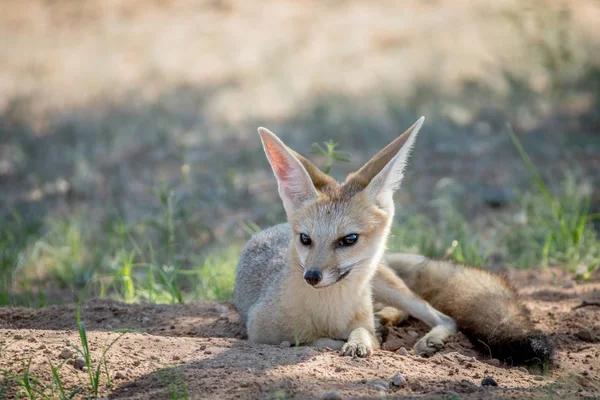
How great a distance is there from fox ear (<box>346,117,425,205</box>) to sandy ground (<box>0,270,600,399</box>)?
38.6 inches

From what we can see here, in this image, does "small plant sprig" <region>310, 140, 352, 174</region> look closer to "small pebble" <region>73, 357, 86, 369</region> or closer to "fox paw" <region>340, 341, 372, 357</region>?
"fox paw" <region>340, 341, 372, 357</region>

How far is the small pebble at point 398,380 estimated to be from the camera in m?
3.48

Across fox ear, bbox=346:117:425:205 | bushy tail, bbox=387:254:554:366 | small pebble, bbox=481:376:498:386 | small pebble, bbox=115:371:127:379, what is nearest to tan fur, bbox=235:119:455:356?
fox ear, bbox=346:117:425:205

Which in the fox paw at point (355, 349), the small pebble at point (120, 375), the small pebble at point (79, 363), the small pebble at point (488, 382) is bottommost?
the small pebble at point (488, 382)

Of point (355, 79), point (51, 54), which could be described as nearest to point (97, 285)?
point (355, 79)

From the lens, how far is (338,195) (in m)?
4.32

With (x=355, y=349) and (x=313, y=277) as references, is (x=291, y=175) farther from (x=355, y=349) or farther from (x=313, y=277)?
(x=355, y=349)

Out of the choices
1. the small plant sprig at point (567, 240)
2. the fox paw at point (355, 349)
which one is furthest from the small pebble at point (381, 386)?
the small plant sprig at point (567, 240)

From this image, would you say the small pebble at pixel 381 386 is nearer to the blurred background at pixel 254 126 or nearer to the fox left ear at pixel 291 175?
the fox left ear at pixel 291 175

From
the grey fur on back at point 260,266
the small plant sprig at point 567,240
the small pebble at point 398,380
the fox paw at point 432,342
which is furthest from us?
the small plant sprig at point 567,240

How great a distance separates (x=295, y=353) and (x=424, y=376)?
2.36 feet

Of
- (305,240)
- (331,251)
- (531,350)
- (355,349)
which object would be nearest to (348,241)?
(331,251)

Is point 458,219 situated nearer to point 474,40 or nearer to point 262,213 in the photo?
point 262,213

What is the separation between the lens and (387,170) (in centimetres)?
425
